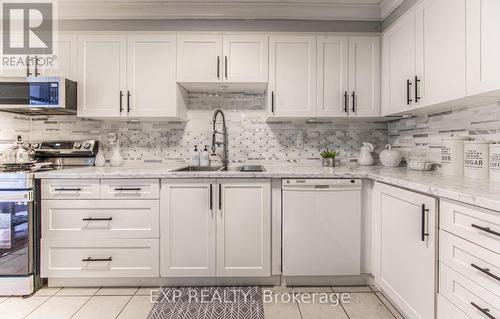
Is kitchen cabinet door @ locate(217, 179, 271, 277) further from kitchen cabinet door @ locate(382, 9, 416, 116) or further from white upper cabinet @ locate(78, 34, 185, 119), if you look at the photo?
kitchen cabinet door @ locate(382, 9, 416, 116)

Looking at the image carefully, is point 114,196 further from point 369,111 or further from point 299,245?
point 369,111

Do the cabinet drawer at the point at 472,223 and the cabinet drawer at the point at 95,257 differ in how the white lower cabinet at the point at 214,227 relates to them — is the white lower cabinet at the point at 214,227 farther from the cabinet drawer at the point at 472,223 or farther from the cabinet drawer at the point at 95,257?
the cabinet drawer at the point at 472,223

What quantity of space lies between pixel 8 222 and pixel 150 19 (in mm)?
1987

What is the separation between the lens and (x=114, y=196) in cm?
217

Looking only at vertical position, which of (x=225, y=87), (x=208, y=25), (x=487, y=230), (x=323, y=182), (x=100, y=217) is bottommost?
(x=100, y=217)

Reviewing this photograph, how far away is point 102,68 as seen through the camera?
8.23 ft

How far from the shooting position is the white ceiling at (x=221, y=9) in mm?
2432

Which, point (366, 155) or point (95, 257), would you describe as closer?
point (95, 257)

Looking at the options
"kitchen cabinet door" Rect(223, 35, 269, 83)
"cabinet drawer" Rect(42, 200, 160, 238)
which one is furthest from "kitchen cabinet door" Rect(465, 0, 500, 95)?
"cabinet drawer" Rect(42, 200, 160, 238)

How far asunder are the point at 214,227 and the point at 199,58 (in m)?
1.47

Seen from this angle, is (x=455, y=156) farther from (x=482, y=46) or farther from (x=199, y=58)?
(x=199, y=58)

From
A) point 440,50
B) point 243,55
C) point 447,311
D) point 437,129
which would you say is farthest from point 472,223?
point 243,55

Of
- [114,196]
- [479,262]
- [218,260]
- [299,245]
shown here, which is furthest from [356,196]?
[114,196]

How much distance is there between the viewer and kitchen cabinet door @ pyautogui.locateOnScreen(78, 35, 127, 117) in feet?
8.21
